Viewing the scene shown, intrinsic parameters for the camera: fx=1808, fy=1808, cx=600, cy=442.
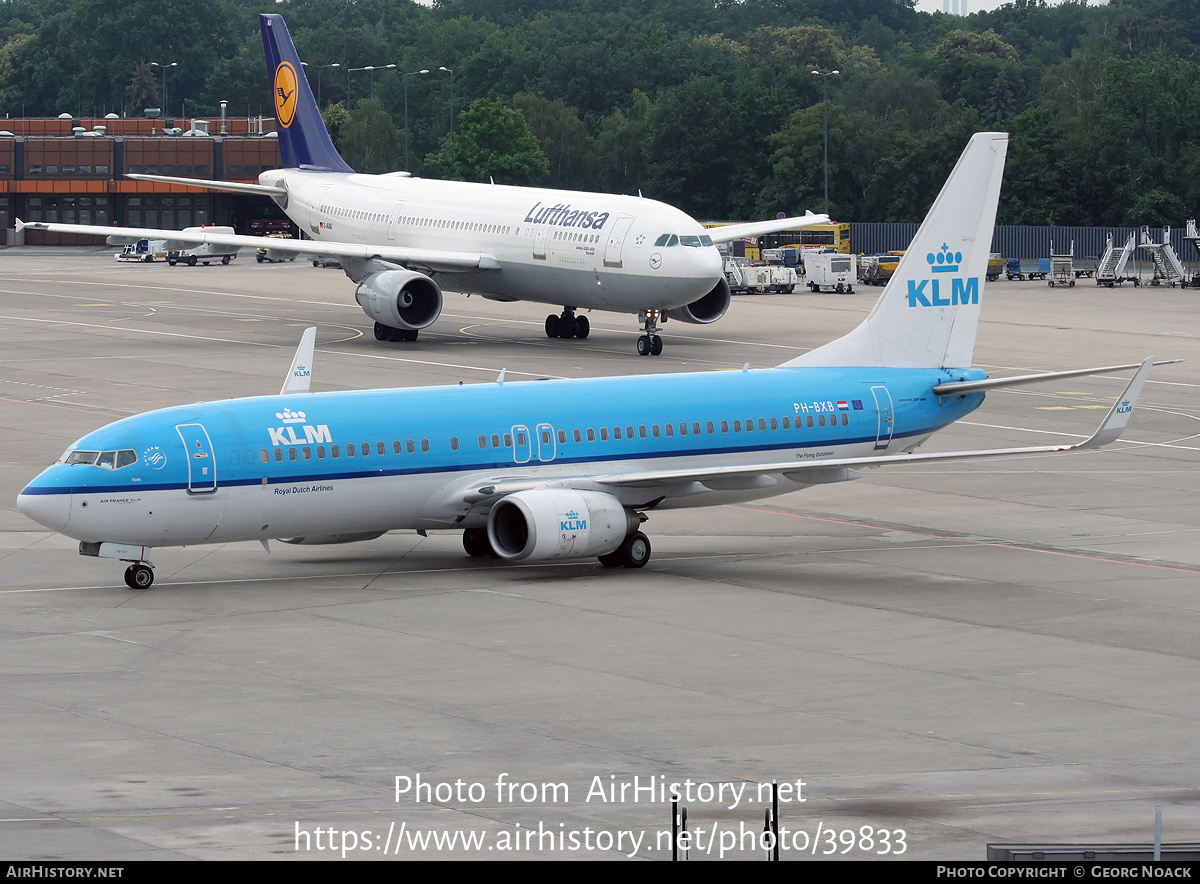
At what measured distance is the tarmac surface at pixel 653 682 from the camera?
19219 mm

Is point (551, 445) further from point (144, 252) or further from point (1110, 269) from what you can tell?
point (144, 252)

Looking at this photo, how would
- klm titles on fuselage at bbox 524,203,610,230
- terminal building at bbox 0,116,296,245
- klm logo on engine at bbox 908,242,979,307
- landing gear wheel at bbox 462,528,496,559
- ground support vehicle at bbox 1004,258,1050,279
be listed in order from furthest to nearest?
1. terminal building at bbox 0,116,296,245
2. ground support vehicle at bbox 1004,258,1050,279
3. klm titles on fuselage at bbox 524,203,610,230
4. klm logo on engine at bbox 908,242,979,307
5. landing gear wheel at bbox 462,528,496,559

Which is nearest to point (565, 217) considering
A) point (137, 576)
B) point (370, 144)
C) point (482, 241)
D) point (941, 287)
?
point (482, 241)

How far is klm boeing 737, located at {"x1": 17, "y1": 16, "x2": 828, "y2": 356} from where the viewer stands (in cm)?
6806

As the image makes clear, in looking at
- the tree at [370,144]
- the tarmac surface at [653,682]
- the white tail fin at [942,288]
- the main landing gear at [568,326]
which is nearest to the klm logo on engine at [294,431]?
the tarmac surface at [653,682]

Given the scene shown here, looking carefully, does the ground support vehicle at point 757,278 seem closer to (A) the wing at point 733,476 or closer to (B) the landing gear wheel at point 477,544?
(A) the wing at point 733,476

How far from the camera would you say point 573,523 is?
112 ft

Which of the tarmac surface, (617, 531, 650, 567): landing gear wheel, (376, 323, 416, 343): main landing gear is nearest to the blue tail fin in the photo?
(376, 323, 416, 343): main landing gear

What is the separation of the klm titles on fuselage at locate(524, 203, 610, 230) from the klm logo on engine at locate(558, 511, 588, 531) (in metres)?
36.4

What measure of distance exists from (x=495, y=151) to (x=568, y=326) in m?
99.0

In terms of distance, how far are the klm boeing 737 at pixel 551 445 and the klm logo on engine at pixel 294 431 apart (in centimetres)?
4

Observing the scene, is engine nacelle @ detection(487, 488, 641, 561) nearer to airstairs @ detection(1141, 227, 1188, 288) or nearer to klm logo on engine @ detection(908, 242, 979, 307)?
klm logo on engine @ detection(908, 242, 979, 307)

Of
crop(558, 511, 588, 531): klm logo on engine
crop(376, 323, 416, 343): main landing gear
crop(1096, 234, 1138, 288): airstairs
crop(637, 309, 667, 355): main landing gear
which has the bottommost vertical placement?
crop(376, 323, 416, 343): main landing gear
